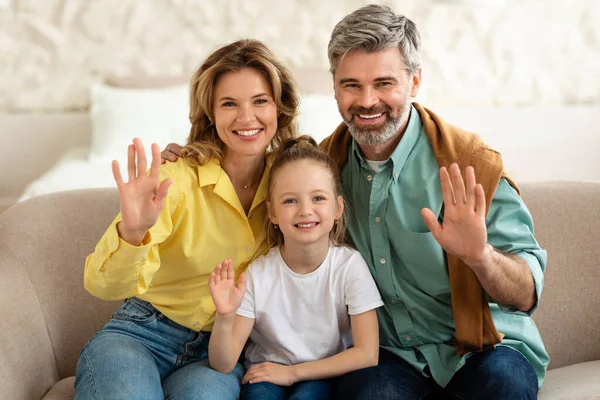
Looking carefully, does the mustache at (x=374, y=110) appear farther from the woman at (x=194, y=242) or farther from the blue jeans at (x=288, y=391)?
the blue jeans at (x=288, y=391)

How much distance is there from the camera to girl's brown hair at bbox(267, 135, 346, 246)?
183cm

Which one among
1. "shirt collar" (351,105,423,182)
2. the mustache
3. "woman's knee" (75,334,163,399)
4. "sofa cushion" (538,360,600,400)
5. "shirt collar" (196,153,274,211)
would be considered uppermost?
the mustache

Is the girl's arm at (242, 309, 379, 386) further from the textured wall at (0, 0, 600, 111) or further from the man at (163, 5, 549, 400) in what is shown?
the textured wall at (0, 0, 600, 111)

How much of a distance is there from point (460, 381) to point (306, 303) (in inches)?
15.3

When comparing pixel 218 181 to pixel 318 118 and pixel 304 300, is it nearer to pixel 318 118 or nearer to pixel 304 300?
pixel 304 300

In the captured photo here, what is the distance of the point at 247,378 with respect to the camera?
69.2 inches

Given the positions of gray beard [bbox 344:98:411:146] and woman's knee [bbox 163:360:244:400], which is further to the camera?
gray beard [bbox 344:98:411:146]

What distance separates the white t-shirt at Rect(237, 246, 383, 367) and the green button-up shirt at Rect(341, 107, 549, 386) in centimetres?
8

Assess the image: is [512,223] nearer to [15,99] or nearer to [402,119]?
[402,119]

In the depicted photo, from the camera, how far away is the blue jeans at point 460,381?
5.32 ft

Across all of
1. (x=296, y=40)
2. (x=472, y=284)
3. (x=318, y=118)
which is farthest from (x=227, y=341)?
(x=296, y=40)

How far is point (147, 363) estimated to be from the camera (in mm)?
1706

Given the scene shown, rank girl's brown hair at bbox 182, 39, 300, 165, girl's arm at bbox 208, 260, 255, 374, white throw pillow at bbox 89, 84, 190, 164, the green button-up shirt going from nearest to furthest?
girl's arm at bbox 208, 260, 255, 374 < the green button-up shirt < girl's brown hair at bbox 182, 39, 300, 165 < white throw pillow at bbox 89, 84, 190, 164

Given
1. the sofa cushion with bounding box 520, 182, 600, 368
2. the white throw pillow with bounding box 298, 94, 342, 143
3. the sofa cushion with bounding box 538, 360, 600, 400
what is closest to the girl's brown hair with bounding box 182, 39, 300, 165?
the sofa cushion with bounding box 520, 182, 600, 368
